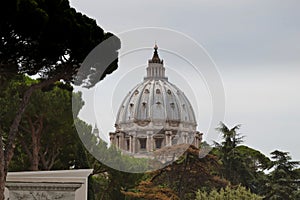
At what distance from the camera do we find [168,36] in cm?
1277

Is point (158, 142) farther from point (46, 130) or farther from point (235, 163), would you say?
point (46, 130)

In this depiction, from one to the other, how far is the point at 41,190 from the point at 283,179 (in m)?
13.0

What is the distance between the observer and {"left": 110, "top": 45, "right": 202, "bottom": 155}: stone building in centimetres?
2006

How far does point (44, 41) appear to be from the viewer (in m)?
9.26

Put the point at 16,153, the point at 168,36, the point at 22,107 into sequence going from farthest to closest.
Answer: the point at 16,153
the point at 168,36
the point at 22,107

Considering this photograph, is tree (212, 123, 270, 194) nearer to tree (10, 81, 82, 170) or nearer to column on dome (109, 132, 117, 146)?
column on dome (109, 132, 117, 146)

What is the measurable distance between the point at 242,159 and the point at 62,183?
1325 cm

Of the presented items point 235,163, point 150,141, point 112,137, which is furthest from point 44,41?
point 150,141

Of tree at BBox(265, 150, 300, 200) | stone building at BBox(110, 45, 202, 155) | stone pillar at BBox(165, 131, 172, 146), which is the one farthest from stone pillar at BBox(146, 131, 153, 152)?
tree at BBox(265, 150, 300, 200)

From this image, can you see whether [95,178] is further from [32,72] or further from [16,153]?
[32,72]

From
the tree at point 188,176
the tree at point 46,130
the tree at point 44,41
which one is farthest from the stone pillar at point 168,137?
the tree at point 44,41

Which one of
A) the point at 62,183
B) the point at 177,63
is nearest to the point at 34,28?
the point at 62,183

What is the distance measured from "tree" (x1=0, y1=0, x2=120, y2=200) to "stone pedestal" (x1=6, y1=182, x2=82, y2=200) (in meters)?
0.36

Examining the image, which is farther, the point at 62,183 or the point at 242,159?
the point at 242,159
